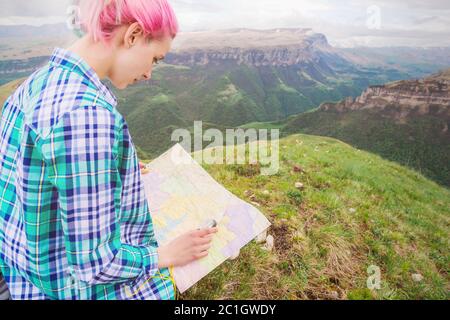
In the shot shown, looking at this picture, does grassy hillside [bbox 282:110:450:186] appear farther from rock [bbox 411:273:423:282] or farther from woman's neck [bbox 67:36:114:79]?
woman's neck [bbox 67:36:114:79]

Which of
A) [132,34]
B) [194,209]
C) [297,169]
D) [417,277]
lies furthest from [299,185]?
[132,34]

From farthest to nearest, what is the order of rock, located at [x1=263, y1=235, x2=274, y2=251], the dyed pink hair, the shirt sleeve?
rock, located at [x1=263, y1=235, x2=274, y2=251], the dyed pink hair, the shirt sleeve

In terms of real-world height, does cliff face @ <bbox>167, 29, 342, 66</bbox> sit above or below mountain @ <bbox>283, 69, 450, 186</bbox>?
above

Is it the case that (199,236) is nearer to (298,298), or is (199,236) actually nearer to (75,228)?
(75,228)

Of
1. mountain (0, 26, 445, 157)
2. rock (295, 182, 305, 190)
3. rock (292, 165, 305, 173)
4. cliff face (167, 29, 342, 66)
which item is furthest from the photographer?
cliff face (167, 29, 342, 66)

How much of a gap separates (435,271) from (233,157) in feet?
10.4

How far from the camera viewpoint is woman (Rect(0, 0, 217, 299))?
1301mm

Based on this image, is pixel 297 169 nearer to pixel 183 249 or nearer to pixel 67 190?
pixel 183 249

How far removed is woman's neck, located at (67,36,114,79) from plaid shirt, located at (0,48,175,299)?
0.23ft

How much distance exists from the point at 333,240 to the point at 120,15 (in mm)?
3036

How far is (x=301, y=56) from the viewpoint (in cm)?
11325

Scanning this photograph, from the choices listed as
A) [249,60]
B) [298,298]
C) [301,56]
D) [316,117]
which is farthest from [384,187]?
[301,56]

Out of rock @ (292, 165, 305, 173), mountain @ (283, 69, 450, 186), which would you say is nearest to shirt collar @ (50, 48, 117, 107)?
rock @ (292, 165, 305, 173)

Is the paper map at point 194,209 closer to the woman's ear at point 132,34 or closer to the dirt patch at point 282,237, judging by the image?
the dirt patch at point 282,237
